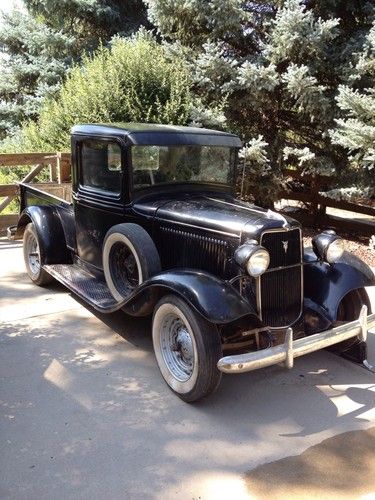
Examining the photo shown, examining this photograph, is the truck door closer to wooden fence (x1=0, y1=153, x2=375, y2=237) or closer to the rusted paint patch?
the rusted paint patch

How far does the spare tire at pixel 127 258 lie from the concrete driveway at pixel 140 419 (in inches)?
17.8

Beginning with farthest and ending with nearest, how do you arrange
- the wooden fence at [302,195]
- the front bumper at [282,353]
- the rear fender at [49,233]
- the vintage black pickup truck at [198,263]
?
the wooden fence at [302,195] < the rear fender at [49,233] < the vintage black pickup truck at [198,263] < the front bumper at [282,353]

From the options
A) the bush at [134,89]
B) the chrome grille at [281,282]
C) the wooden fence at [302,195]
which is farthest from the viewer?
the bush at [134,89]

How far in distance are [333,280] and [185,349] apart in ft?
4.31

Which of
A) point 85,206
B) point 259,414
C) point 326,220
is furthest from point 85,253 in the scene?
point 326,220

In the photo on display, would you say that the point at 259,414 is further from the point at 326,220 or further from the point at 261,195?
the point at 326,220

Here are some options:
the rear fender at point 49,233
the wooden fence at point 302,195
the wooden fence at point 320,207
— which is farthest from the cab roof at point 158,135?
the wooden fence at point 320,207

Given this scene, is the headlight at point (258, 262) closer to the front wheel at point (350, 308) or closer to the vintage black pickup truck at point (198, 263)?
the vintage black pickup truck at point (198, 263)

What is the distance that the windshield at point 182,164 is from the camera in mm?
4176

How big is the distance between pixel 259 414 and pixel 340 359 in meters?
1.14

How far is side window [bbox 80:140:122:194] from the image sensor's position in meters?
4.30

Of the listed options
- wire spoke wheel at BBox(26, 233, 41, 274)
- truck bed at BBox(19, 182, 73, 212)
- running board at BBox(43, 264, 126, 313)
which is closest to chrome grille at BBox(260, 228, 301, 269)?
running board at BBox(43, 264, 126, 313)

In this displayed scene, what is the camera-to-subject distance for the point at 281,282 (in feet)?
11.6

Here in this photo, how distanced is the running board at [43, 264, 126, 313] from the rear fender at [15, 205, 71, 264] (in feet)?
0.40
